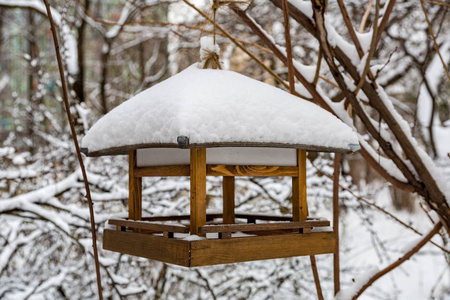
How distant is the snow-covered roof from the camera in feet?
3.55

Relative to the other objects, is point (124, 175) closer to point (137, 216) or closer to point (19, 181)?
point (19, 181)

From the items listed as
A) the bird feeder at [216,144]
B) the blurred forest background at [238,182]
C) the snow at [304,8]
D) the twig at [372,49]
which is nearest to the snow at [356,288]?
the blurred forest background at [238,182]

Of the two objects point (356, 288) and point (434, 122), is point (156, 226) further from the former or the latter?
point (434, 122)

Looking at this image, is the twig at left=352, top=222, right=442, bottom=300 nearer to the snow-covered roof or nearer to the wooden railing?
the wooden railing

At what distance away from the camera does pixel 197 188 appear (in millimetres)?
1225

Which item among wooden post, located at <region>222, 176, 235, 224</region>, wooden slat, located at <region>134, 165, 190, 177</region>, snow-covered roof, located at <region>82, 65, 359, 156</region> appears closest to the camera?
snow-covered roof, located at <region>82, 65, 359, 156</region>

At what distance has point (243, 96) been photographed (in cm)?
118

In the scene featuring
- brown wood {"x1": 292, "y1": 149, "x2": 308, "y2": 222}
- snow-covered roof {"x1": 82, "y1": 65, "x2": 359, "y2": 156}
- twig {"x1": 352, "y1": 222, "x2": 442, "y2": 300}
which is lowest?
twig {"x1": 352, "y1": 222, "x2": 442, "y2": 300}

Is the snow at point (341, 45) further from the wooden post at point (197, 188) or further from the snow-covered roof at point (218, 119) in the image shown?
the wooden post at point (197, 188)

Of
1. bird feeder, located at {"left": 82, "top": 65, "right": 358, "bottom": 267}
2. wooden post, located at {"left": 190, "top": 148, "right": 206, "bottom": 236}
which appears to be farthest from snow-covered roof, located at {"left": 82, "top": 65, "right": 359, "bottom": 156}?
wooden post, located at {"left": 190, "top": 148, "right": 206, "bottom": 236}

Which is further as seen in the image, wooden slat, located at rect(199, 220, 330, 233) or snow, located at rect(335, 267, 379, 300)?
snow, located at rect(335, 267, 379, 300)

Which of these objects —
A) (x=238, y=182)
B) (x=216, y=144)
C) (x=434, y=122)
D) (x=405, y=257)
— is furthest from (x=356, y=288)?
(x=238, y=182)

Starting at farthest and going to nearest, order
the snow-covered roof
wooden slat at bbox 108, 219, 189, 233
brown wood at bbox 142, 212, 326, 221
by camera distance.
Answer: brown wood at bbox 142, 212, 326, 221
wooden slat at bbox 108, 219, 189, 233
the snow-covered roof

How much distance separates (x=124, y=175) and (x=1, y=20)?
7229 millimetres
